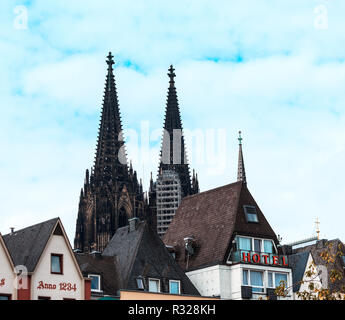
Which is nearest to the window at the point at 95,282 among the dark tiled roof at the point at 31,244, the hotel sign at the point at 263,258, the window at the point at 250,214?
the dark tiled roof at the point at 31,244

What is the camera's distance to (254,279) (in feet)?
189

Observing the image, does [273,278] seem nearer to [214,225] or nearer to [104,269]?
[214,225]

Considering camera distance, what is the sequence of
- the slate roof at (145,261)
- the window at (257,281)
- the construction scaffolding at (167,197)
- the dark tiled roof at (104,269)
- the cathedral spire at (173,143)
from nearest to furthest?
the dark tiled roof at (104,269) → the slate roof at (145,261) → the window at (257,281) → the construction scaffolding at (167,197) → the cathedral spire at (173,143)

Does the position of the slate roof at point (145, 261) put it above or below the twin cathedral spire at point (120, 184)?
below

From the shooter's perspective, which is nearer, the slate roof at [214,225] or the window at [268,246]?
the slate roof at [214,225]

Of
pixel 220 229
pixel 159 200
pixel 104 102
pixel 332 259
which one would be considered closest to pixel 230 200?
pixel 220 229

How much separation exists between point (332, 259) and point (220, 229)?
28041 millimetres

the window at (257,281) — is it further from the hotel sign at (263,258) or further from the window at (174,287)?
the window at (174,287)

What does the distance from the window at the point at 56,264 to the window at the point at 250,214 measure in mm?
18339

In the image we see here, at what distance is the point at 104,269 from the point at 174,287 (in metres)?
4.48

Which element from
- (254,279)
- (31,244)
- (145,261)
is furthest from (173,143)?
(31,244)

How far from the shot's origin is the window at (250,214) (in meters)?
59.9
